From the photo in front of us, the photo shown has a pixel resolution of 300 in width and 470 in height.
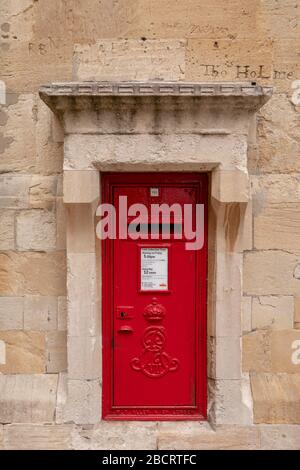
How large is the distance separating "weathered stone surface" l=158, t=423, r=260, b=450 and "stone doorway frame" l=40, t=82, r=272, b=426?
0.07 meters

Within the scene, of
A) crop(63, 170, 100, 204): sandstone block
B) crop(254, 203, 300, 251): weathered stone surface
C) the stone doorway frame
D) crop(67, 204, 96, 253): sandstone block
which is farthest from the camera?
crop(254, 203, 300, 251): weathered stone surface

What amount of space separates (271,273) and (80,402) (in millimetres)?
1783

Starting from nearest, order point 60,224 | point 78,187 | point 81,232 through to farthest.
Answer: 1. point 78,187
2. point 81,232
3. point 60,224

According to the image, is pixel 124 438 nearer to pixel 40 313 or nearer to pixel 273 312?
pixel 40 313

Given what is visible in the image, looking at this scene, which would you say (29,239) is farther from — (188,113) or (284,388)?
(284,388)

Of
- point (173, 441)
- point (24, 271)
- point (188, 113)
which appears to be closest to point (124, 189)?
point (188, 113)

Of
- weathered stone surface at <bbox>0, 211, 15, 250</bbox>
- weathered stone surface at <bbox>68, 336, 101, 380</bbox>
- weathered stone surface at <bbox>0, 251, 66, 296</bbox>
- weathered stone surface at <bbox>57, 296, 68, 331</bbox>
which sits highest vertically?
weathered stone surface at <bbox>0, 211, 15, 250</bbox>

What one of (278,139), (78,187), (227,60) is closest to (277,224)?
(278,139)

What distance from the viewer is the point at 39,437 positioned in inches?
133

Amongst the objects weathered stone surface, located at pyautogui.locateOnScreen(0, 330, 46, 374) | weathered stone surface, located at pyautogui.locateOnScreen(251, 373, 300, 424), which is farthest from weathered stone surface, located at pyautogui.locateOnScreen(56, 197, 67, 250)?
weathered stone surface, located at pyautogui.locateOnScreen(251, 373, 300, 424)

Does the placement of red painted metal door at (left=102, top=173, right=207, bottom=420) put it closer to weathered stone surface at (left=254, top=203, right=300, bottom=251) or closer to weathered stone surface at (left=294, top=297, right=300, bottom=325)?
weathered stone surface at (left=254, top=203, right=300, bottom=251)

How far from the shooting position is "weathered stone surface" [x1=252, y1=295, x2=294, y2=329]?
3463 mm

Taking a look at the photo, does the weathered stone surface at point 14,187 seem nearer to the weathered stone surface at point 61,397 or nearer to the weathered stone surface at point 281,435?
the weathered stone surface at point 61,397

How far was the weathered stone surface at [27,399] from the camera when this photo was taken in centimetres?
340
